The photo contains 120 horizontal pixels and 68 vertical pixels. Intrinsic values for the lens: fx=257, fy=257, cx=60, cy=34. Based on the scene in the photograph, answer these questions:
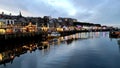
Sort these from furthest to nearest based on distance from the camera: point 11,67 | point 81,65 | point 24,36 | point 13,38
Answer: point 24,36 → point 13,38 → point 81,65 → point 11,67

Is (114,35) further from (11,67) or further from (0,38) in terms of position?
(11,67)

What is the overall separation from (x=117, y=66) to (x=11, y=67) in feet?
51.5

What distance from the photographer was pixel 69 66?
39.0 m

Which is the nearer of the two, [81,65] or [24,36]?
[81,65]

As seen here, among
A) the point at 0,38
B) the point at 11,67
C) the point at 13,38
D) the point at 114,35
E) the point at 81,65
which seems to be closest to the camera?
the point at 11,67

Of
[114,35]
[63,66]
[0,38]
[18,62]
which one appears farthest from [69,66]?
[114,35]

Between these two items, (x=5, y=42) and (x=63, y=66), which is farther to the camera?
(x=5, y=42)

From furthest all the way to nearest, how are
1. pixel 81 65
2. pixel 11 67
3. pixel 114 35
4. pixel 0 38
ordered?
pixel 114 35
pixel 0 38
pixel 81 65
pixel 11 67

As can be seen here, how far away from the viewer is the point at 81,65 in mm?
40188

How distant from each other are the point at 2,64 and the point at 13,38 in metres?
38.6

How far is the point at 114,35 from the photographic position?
452ft

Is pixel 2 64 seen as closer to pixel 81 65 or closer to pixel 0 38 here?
pixel 81 65

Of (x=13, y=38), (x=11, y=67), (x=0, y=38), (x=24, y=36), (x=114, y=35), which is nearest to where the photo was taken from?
(x=11, y=67)

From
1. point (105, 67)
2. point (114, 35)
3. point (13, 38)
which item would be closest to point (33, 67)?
point (105, 67)
